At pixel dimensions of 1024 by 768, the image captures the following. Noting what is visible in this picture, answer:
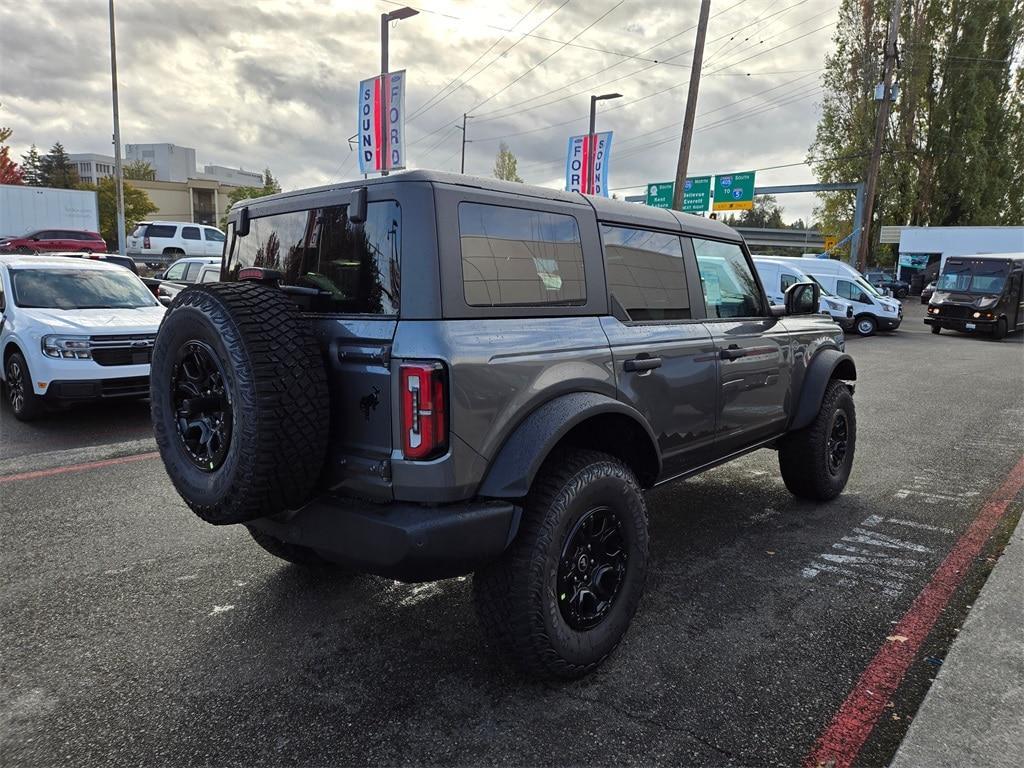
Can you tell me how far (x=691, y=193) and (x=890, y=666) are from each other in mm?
33398

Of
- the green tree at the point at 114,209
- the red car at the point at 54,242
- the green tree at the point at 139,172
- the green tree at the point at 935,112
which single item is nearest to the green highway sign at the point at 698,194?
the green tree at the point at 935,112

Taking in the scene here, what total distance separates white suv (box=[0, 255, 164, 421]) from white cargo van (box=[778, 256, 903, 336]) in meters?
17.6

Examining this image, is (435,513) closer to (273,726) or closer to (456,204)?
(273,726)

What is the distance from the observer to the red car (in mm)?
25312

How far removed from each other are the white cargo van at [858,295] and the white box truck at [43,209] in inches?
1139

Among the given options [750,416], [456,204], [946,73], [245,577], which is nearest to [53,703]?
[245,577]

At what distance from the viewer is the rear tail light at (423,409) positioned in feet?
7.63

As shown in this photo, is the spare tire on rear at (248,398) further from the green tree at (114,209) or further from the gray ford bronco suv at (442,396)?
the green tree at (114,209)

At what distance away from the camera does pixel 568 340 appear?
Answer: 2.85 meters

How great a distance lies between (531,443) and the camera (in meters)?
2.56

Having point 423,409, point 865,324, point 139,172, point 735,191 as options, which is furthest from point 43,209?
point 139,172

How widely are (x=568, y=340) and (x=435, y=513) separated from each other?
2.98 feet

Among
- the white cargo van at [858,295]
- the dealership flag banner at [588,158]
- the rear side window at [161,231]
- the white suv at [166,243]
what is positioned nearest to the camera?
the white cargo van at [858,295]

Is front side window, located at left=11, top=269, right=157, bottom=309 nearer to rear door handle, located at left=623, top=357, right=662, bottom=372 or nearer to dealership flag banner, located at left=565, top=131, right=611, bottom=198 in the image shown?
rear door handle, located at left=623, top=357, right=662, bottom=372
